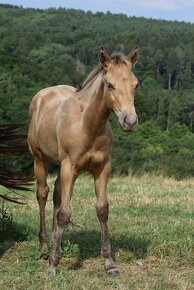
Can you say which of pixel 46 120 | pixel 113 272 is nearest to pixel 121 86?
pixel 46 120

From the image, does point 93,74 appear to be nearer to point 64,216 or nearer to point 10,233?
point 64,216

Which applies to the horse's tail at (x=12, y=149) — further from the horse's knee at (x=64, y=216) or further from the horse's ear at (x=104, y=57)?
the horse's ear at (x=104, y=57)

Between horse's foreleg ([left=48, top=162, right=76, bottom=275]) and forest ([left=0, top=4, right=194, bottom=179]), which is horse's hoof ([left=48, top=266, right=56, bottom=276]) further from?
forest ([left=0, top=4, right=194, bottom=179])

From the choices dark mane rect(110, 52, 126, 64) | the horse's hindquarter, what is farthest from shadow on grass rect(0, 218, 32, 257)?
dark mane rect(110, 52, 126, 64)

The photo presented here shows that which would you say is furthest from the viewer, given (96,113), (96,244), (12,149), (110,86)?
(12,149)

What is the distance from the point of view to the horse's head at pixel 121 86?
4.05 m

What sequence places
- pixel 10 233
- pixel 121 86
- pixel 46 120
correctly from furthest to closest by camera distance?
pixel 10 233, pixel 46 120, pixel 121 86

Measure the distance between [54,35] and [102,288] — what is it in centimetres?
13722

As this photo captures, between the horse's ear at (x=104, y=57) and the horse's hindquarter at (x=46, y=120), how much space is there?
0.97 m

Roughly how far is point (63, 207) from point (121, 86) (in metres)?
1.33

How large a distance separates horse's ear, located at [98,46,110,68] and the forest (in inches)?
391

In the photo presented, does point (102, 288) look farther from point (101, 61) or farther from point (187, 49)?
point (187, 49)

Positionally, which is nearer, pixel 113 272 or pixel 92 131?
pixel 92 131

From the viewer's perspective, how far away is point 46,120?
544 cm
